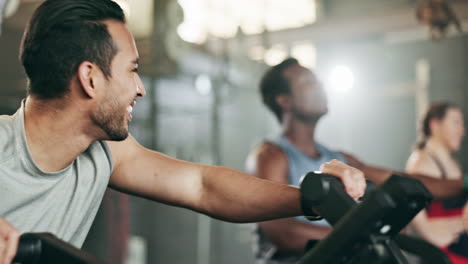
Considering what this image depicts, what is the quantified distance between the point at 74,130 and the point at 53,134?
0.16ft

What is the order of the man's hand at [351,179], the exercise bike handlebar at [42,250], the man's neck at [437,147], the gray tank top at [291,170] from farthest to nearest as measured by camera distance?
the man's neck at [437,147] < the gray tank top at [291,170] < the man's hand at [351,179] < the exercise bike handlebar at [42,250]

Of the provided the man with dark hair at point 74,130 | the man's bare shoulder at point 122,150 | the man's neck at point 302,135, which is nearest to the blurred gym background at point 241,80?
the man's neck at point 302,135

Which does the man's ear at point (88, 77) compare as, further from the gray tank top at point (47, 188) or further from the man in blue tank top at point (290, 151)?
the man in blue tank top at point (290, 151)

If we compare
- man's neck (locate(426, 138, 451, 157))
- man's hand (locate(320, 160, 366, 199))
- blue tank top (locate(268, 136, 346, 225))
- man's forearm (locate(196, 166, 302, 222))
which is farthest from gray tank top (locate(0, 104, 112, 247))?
man's neck (locate(426, 138, 451, 157))

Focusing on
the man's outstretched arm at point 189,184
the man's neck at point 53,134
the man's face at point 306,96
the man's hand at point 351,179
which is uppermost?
the man's hand at point 351,179

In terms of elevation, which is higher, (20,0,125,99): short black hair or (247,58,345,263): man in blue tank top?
(20,0,125,99): short black hair

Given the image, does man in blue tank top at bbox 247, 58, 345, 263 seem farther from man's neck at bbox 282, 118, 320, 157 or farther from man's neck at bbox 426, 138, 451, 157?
man's neck at bbox 426, 138, 451, 157

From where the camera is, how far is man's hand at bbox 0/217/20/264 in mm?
749

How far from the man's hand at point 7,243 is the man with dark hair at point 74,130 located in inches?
13.1

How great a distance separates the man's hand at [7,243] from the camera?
0.75 meters

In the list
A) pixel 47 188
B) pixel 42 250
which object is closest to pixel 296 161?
pixel 47 188

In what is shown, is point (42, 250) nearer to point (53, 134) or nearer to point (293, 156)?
point (53, 134)

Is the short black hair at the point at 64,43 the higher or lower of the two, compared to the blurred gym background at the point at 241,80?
higher

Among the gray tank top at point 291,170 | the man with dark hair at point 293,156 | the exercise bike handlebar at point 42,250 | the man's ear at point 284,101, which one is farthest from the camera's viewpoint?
the man's ear at point 284,101
